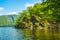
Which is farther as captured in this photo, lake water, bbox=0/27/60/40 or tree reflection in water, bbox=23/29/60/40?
lake water, bbox=0/27/60/40

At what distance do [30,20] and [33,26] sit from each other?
6.61 meters

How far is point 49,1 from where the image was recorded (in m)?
17.9

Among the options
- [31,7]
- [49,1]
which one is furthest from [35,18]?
[49,1]

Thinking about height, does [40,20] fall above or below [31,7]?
below

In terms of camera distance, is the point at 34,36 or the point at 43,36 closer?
the point at 43,36

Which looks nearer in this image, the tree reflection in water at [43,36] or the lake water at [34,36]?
the tree reflection in water at [43,36]

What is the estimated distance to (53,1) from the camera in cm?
1700

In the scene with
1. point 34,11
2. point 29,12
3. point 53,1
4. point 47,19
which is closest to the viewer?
point 53,1

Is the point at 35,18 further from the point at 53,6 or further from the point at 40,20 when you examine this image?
the point at 53,6

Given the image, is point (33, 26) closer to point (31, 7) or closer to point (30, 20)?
point (30, 20)

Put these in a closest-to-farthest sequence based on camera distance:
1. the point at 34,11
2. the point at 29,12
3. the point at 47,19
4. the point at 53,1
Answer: the point at 53,1 < the point at 47,19 < the point at 34,11 < the point at 29,12

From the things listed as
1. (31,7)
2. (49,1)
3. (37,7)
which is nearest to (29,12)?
(31,7)

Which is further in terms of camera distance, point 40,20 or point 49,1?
point 40,20

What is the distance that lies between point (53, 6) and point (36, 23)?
9498 cm
